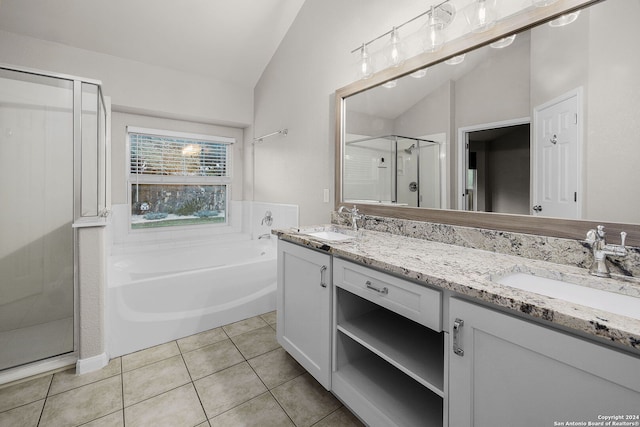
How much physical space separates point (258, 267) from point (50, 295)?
1440 mm

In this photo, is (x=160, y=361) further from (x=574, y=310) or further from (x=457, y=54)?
(x=457, y=54)

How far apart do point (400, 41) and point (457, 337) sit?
1.72 meters

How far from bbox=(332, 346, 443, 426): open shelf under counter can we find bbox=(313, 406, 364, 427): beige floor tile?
0.47 feet

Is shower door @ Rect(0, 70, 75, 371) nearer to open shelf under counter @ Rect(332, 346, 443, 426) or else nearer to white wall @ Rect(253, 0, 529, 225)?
white wall @ Rect(253, 0, 529, 225)

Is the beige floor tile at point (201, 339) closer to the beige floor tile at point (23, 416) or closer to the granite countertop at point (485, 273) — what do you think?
the beige floor tile at point (23, 416)

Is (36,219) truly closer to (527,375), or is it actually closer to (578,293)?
(527,375)

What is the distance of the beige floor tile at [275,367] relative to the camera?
1715 mm

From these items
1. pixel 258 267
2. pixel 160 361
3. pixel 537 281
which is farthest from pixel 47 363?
pixel 537 281

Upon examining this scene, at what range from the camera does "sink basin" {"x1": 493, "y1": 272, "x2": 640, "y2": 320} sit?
0.84 m

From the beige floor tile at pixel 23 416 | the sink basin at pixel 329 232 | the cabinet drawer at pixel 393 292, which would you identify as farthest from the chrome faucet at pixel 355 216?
the beige floor tile at pixel 23 416

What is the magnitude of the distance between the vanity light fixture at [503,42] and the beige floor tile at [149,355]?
2.62 metres

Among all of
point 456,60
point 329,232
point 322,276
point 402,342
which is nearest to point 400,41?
point 456,60

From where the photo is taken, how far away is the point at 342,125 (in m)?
2.22

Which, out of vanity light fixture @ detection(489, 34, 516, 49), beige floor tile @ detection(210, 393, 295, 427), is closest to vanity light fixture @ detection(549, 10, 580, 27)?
vanity light fixture @ detection(489, 34, 516, 49)
